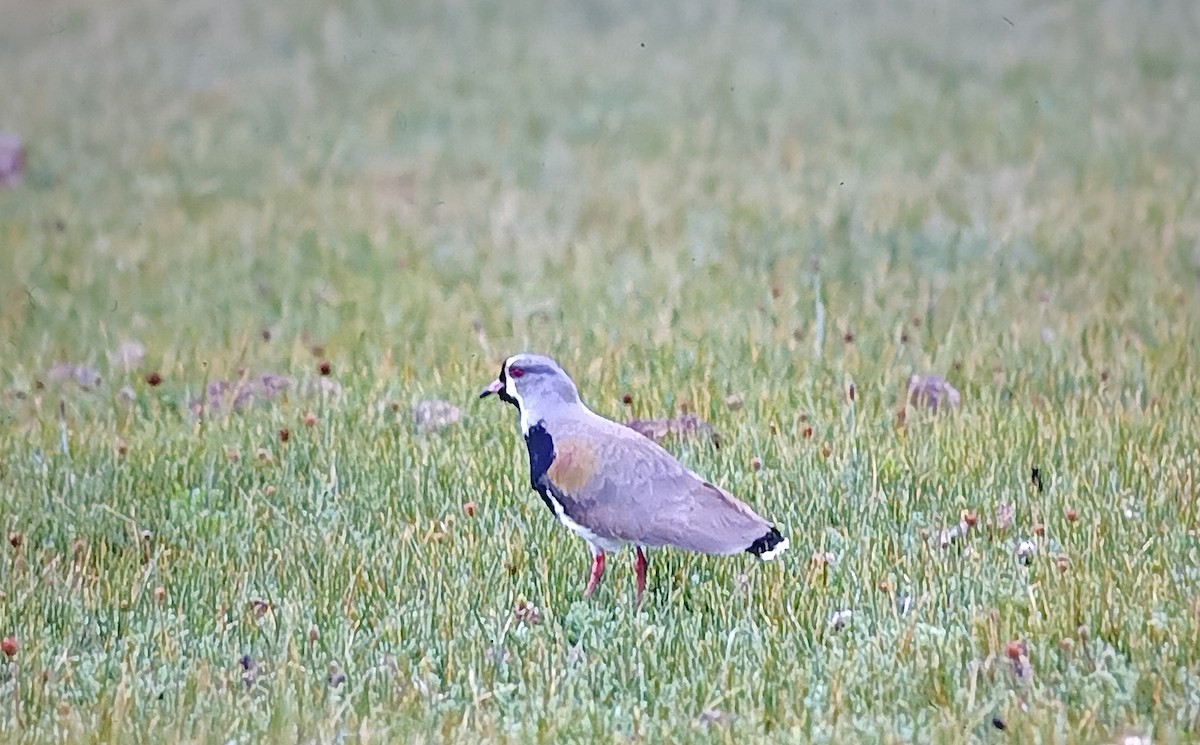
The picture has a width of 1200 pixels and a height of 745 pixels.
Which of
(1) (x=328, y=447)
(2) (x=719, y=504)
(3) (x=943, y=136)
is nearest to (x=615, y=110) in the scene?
(3) (x=943, y=136)

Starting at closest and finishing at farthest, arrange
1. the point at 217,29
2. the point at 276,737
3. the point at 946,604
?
the point at 276,737
the point at 946,604
the point at 217,29

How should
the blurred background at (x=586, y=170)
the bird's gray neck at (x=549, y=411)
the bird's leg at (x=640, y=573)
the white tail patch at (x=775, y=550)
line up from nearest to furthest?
the white tail patch at (x=775, y=550) → the bird's leg at (x=640, y=573) → the bird's gray neck at (x=549, y=411) → the blurred background at (x=586, y=170)

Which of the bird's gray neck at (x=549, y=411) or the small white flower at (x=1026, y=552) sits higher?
the bird's gray neck at (x=549, y=411)

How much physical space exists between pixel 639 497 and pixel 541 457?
0.44 metres

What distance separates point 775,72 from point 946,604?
10.2m

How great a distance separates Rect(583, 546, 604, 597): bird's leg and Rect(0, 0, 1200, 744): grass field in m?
0.12

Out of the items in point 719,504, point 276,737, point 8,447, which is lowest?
point 8,447

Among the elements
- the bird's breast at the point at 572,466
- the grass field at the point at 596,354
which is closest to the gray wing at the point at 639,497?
the bird's breast at the point at 572,466

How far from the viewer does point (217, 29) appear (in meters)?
15.5

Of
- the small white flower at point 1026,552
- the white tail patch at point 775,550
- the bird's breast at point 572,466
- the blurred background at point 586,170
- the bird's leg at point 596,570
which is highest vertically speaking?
the bird's breast at point 572,466

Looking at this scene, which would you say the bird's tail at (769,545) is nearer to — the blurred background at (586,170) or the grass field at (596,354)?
the grass field at (596,354)

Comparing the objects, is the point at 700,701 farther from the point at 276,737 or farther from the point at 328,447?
the point at 328,447

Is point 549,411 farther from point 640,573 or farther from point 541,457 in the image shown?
point 640,573

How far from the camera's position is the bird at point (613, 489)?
5031mm
